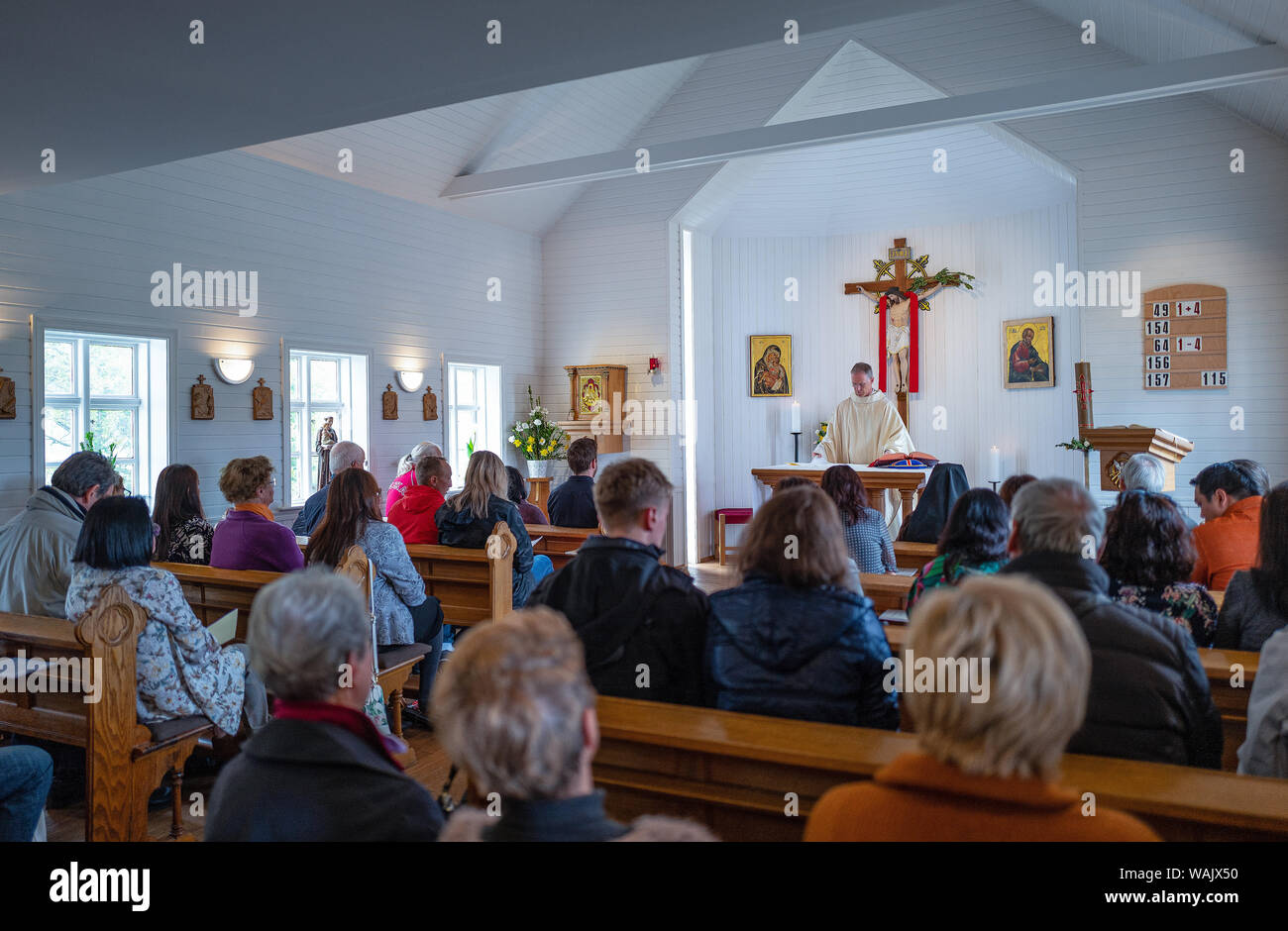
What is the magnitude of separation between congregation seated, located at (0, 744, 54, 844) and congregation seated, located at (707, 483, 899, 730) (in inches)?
69.7

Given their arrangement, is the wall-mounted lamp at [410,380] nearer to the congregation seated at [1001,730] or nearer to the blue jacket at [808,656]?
the blue jacket at [808,656]

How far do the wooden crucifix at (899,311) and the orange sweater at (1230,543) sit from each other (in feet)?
21.1

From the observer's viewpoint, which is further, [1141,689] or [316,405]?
[316,405]

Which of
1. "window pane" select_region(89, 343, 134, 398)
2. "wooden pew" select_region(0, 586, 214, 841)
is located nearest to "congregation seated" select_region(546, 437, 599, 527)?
"window pane" select_region(89, 343, 134, 398)

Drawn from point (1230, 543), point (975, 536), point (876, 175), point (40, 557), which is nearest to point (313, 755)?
point (975, 536)

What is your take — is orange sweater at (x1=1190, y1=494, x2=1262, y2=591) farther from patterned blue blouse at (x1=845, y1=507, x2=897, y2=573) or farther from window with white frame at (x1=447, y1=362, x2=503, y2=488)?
window with white frame at (x1=447, y1=362, x2=503, y2=488)

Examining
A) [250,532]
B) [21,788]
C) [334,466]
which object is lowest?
[21,788]

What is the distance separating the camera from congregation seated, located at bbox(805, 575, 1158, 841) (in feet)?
3.76

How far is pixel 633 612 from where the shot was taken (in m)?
2.38

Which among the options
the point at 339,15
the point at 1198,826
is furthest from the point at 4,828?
the point at 1198,826

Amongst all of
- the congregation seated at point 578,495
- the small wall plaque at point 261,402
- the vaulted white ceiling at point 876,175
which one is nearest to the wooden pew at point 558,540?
the congregation seated at point 578,495

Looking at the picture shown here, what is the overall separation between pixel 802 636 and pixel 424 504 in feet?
11.2

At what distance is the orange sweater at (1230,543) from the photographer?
3.46 metres

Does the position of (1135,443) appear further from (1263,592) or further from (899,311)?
(899,311)
